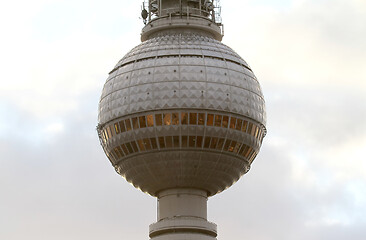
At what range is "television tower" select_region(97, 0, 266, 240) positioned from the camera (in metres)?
90.8

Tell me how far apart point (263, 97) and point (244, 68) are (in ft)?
11.3

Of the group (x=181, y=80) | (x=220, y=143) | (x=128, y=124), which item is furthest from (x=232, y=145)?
(x=128, y=124)

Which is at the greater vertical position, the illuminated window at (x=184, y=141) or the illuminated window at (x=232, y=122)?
the illuminated window at (x=232, y=122)

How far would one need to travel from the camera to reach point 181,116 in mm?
90438

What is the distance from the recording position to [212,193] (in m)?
95.6

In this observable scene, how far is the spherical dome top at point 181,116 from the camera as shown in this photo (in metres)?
90.7

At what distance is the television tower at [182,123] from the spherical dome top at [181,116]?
8 cm

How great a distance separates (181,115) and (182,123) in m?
0.70

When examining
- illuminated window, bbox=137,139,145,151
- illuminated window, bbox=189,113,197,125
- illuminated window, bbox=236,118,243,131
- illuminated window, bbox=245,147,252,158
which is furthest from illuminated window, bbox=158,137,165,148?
illuminated window, bbox=245,147,252,158

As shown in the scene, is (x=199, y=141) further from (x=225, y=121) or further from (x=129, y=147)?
(x=129, y=147)

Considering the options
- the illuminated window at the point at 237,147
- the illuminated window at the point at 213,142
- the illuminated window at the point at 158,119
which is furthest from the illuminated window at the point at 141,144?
the illuminated window at the point at 237,147

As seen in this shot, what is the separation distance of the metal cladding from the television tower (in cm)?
8

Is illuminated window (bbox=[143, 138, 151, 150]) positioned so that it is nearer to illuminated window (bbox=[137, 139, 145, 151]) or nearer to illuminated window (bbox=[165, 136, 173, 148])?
illuminated window (bbox=[137, 139, 145, 151])

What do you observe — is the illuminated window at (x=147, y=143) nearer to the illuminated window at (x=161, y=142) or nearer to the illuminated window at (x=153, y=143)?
the illuminated window at (x=153, y=143)
